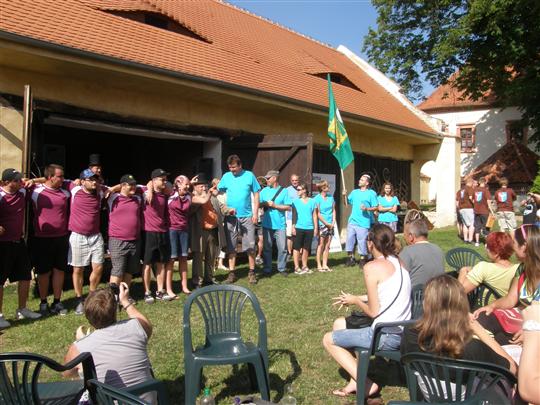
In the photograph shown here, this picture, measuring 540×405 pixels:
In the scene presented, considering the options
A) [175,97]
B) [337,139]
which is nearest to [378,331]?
[337,139]

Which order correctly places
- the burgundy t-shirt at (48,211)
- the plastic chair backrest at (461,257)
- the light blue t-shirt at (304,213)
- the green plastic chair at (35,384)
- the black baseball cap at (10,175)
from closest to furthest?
the green plastic chair at (35,384), the black baseball cap at (10,175), the burgundy t-shirt at (48,211), the plastic chair backrest at (461,257), the light blue t-shirt at (304,213)

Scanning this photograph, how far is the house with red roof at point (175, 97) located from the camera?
292 inches

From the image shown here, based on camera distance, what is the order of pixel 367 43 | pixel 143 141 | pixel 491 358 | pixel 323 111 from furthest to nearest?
pixel 367 43 < pixel 143 141 < pixel 323 111 < pixel 491 358

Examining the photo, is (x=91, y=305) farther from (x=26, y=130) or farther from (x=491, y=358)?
(x=26, y=130)

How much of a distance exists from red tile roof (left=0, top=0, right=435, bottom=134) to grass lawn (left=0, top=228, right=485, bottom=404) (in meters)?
3.87

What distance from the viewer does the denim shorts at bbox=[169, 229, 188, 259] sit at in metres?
6.97

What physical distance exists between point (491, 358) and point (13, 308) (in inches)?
222

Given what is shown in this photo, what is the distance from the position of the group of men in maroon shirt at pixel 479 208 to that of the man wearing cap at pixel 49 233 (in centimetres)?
1023

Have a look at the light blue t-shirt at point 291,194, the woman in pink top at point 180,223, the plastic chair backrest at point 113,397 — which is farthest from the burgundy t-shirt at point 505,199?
the plastic chair backrest at point 113,397

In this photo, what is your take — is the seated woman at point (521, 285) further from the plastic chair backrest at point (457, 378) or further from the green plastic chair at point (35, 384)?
the green plastic chair at point (35, 384)

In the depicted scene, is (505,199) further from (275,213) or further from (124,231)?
(124,231)

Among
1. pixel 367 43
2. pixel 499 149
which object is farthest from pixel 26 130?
pixel 499 149

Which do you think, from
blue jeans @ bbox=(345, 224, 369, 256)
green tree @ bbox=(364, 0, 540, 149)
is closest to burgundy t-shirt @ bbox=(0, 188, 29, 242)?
blue jeans @ bbox=(345, 224, 369, 256)

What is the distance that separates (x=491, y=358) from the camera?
282cm
